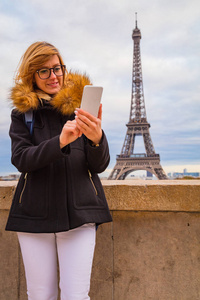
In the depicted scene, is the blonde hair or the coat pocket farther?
the blonde hair

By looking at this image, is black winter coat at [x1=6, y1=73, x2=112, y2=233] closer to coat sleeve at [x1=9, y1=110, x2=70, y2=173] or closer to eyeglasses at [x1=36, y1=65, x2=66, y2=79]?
coat sleeve at [x1=9, y1=110, x2=70, y2=173]

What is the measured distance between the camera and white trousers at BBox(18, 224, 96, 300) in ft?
5.31

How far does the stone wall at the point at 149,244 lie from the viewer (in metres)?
2.44

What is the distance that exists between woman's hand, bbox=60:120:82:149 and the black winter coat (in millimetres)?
37

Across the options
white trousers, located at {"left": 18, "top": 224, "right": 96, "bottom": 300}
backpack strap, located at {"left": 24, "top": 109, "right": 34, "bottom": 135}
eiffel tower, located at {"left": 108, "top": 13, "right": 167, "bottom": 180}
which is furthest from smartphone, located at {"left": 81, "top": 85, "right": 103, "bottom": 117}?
eiffel tower, located at {"left": 108, "top": 13, "right": 167, "bottom": 180}

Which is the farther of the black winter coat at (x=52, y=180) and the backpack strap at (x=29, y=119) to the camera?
the backpack strap at (x=29, y=119)

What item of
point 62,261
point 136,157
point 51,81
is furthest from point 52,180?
point 136,157

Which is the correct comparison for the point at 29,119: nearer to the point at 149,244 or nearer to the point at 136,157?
the point at 149,244

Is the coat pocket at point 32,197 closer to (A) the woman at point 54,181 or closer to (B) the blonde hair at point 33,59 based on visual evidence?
(A) the woman at point 54,181

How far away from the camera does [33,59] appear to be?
71.9 inches

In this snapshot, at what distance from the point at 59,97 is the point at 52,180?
1.56 ft

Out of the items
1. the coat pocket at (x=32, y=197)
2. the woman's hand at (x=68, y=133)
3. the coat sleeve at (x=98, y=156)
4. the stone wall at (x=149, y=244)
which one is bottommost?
the stone wall at (x=149, y=244)

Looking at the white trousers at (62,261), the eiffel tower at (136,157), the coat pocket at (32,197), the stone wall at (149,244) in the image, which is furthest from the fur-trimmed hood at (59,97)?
the eiffel tower at (136,157)

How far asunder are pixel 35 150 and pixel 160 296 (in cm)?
168
